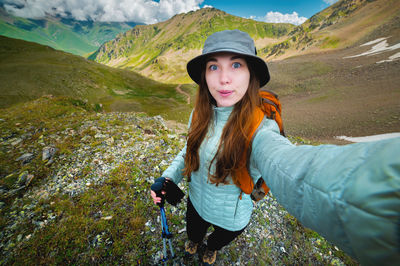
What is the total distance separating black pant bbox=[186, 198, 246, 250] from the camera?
2998 mm

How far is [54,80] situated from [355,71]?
71.4 m

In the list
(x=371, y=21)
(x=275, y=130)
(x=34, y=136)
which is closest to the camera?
(x=275, y=130)

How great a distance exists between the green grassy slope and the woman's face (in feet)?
82.3

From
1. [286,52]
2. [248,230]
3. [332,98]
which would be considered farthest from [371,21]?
[248,230]

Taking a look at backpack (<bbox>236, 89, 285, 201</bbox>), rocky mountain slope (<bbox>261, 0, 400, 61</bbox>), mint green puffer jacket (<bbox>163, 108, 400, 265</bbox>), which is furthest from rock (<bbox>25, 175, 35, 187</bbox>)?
rocky mountain slope (<bbox>261, 0, 400, 61</bbox>)

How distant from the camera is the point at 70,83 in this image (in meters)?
36.0

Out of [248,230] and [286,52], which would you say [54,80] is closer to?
[248,230]

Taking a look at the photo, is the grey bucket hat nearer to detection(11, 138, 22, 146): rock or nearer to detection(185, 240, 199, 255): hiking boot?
detection(185, 240, 199, 255): hiking boot

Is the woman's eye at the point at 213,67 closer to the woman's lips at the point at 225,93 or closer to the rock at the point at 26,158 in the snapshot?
the woman's lips at the point at 225,93

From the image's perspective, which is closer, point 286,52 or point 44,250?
point 44,250

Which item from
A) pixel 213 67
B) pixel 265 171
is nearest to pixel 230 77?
pixel 213 67

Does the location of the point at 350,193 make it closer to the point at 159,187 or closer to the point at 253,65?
the point at 253,65

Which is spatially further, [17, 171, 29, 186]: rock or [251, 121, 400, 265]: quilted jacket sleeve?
[17, 171, 29, 186]: rock

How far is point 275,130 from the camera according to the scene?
204cm
